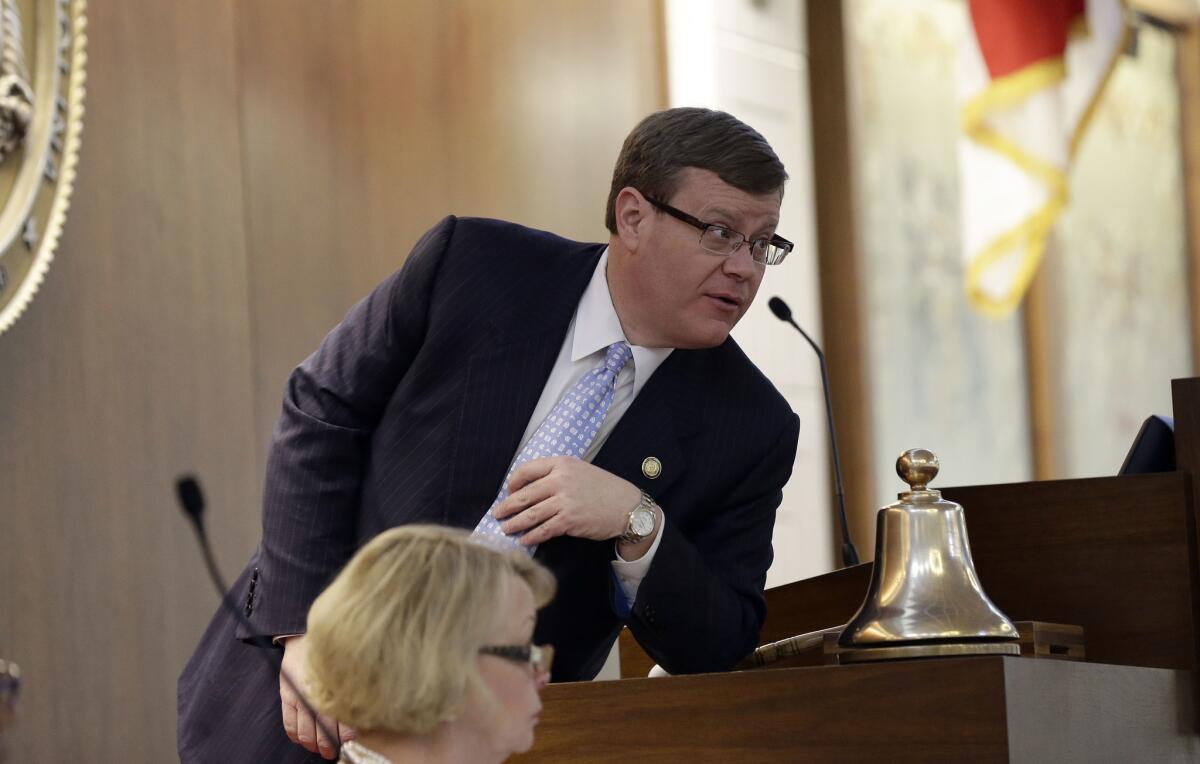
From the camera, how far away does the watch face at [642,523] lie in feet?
7.07

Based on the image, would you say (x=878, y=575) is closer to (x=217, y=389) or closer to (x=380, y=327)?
(x=380, y=327)

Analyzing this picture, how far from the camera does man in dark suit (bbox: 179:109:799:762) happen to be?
7.32 feet

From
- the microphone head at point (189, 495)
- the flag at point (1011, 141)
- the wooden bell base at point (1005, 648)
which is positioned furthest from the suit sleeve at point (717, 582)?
the flag at point (1011, 141)

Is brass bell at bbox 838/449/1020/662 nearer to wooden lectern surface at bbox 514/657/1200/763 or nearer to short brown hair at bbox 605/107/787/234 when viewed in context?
wooden lectern surface at bbox 514/657/1200/763

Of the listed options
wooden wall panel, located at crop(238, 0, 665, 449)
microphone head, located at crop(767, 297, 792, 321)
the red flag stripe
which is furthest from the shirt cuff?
the red flag stripe

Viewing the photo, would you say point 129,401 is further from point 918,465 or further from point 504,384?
point 918,465

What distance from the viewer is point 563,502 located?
2.08 metres

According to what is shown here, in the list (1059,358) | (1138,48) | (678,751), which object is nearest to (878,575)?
(678,751)

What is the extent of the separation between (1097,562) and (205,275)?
8.08 feet

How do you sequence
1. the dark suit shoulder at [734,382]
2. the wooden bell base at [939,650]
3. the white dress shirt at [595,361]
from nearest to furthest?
the wooden bell base at [939,650] < the white dress shirt at [595,361] < the dark suit shoulder at [734,382]

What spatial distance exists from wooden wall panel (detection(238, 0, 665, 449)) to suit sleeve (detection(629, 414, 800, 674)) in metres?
2.05

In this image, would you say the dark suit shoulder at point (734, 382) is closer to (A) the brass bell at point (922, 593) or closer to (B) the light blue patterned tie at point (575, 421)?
(B) the light blue patterned tie at point (575, 421)

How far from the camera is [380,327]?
2.36 m

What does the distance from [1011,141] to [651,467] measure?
5.68 metres
